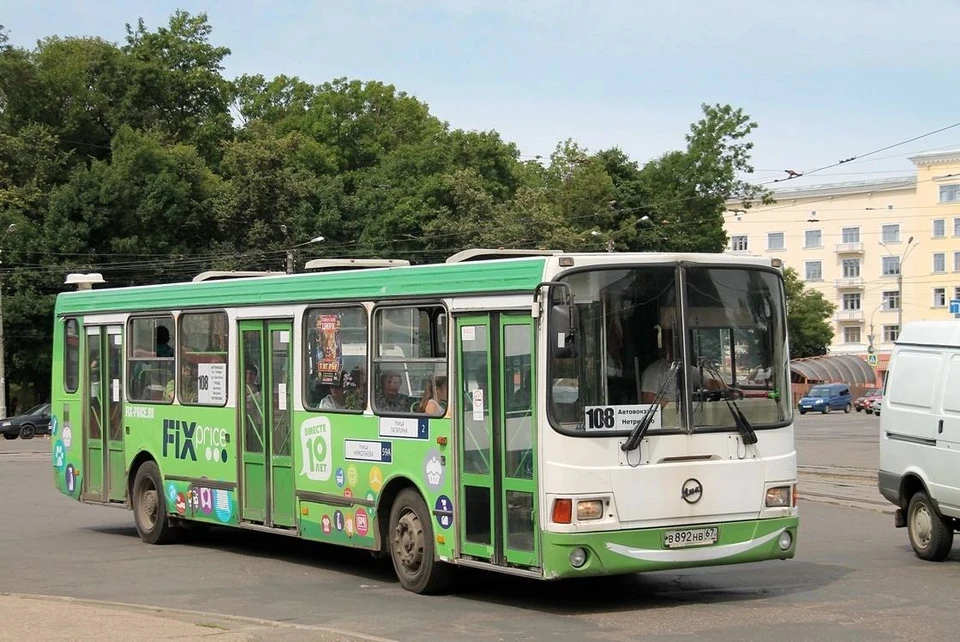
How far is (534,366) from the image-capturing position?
34.8ft

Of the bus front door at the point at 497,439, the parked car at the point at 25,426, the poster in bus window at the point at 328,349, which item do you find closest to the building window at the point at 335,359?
the poster in bus window at the point at 328,349

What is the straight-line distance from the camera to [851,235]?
116812 millimetres

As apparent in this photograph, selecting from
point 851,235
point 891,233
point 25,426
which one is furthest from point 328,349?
point 851,235

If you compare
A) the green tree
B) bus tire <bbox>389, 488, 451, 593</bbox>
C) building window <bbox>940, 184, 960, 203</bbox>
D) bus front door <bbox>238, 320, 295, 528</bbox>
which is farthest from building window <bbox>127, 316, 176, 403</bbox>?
building window <bbox>940, 184, 960, 203</bbox>

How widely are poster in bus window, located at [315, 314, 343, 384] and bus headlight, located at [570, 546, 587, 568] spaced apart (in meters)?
3.60

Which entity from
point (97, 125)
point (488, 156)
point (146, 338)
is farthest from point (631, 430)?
Answer: point (97, 125)

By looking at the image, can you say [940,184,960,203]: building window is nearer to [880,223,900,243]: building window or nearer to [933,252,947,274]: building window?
[933,252,947,274]: building window

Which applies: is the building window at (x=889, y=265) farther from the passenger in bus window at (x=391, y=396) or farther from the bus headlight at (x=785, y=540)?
the bus headlight at (x=785, y=540)

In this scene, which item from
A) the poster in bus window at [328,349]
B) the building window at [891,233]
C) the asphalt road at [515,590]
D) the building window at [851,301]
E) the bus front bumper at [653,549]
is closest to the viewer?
the asphalt road at [515,590]

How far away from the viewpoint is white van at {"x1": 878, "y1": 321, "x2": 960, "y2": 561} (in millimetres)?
13500

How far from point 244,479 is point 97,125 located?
197 feet

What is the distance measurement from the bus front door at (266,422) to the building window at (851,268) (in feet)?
353

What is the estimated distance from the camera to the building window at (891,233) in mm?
111631

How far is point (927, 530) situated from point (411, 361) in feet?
17.8
